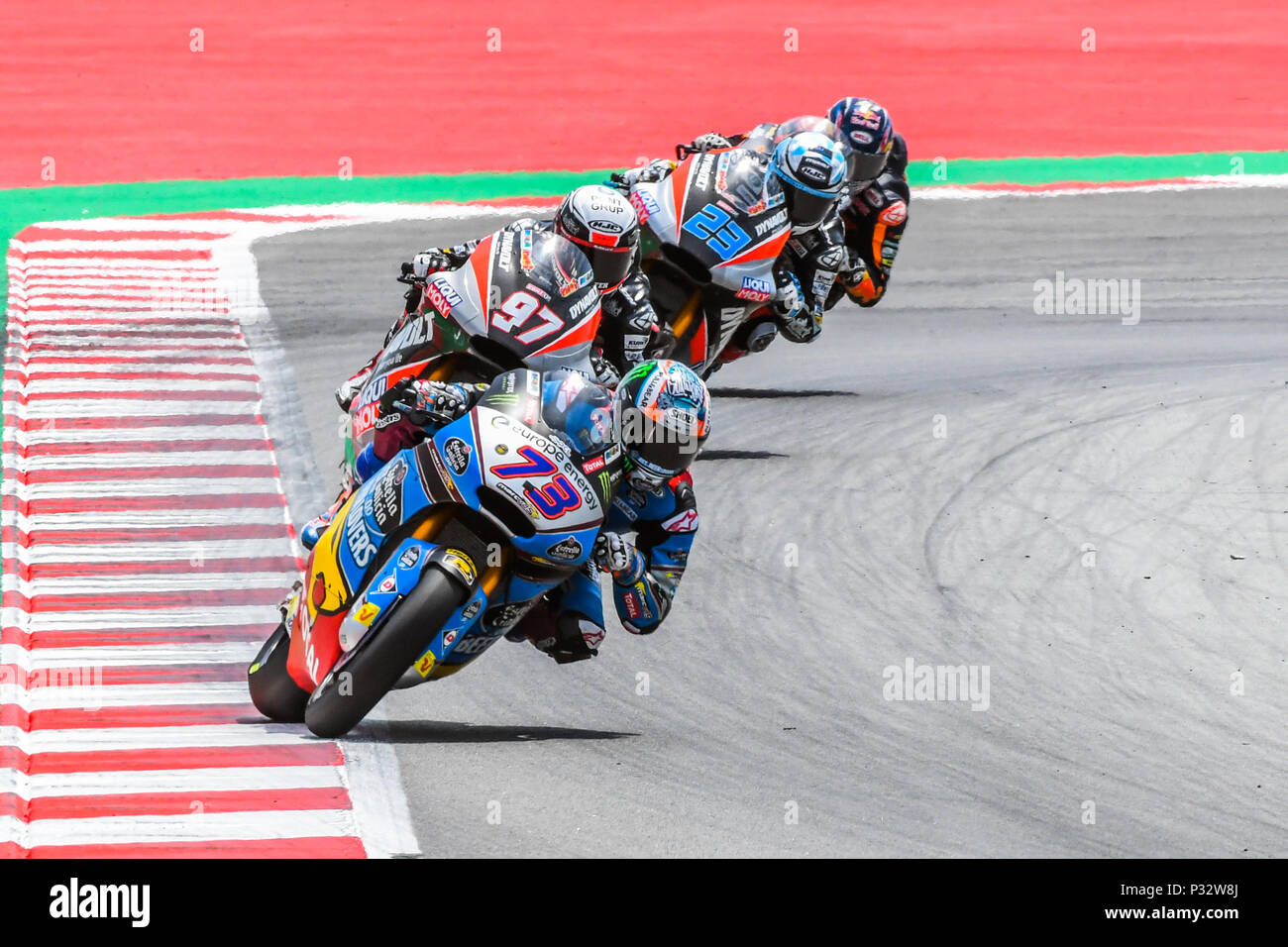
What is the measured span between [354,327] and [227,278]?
4.99ft

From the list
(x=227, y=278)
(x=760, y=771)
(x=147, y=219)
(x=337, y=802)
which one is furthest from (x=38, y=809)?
(x=147, y=219)

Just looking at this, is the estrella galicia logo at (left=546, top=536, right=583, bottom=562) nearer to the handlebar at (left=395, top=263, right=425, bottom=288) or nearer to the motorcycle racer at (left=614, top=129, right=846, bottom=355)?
the handlebar at (left=395, top=263, right=425, bottom=288)

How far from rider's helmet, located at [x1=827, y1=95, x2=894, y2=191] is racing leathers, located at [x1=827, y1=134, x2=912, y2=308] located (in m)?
0.25

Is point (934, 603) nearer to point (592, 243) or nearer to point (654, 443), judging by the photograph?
point (592, 243)

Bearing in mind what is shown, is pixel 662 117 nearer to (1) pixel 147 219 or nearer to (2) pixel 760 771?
(1) pixel 147 219

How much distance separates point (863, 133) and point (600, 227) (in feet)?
13.2

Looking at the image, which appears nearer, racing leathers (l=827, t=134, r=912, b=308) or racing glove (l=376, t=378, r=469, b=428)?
racing glove (l=376, t=378, r=469, b=428)

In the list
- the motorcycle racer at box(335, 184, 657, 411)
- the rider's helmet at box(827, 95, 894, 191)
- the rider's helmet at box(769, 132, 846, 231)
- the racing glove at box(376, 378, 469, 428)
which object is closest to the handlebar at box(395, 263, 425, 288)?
the motorcycle racer at box(335, 184, 657, 411)

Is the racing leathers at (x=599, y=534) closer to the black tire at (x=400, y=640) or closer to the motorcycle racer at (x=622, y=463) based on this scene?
the motorcycle racer at (x=622, y=463)

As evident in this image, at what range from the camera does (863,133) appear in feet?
42.6

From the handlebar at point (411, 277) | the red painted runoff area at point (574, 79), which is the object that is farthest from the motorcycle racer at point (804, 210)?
the red painted runoff area at point (574, 79)

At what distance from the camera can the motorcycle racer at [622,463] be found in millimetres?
7277

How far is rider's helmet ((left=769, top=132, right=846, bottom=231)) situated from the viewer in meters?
11.3

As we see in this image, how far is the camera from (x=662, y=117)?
20.8m
